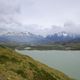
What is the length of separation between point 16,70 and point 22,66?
3400 millimetres

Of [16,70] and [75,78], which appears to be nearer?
[16,70]

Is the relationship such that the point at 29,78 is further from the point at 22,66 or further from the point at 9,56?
the point at 9,56

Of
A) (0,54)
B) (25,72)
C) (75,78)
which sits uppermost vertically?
(0,54)

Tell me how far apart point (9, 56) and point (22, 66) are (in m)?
5.91

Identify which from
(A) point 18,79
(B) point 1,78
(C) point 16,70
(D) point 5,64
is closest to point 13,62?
(D) point 5,64

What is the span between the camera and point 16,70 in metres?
40.3

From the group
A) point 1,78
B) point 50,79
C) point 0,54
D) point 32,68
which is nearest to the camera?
point 1,78

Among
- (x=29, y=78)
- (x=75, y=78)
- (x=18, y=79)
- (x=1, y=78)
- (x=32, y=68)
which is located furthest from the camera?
(x=75, y=78)

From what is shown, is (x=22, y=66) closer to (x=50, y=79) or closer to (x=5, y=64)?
(x=5, y=64)

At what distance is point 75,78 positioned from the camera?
5997 centimetres

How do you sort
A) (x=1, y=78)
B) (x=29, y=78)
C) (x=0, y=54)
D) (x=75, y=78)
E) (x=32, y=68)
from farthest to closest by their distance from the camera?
(x=75, y=78) < (x=0, y=54) < (x=32, y=68) < (x=29, y=78) < (x=1, y=78)

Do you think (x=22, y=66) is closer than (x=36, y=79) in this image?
No

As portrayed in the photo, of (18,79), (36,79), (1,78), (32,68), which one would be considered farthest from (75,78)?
(1,78)

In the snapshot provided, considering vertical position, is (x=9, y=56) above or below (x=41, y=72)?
above
